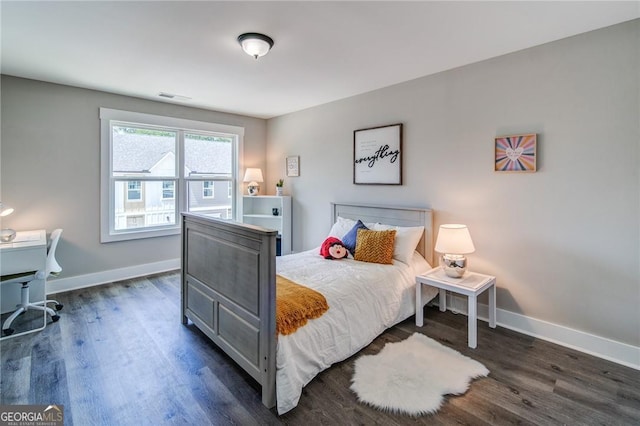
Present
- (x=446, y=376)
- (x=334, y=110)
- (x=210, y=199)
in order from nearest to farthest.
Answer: (x=446, y=376)
(x=334, y=110)
(x=210, y=199)

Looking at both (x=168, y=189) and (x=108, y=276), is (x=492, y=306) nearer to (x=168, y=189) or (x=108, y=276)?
(x=168, y=189)

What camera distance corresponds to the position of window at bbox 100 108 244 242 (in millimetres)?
4203

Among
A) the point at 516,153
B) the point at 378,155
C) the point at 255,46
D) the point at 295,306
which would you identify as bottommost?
the point at 295,306

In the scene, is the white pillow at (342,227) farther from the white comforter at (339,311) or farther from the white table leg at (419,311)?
the white table leg at (419,311)

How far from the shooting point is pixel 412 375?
2.21 m

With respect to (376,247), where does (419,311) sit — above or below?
below

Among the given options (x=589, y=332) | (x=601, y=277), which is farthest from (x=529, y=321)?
(x=601, y=277)

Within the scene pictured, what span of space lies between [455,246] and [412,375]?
1.21m

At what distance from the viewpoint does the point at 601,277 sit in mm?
2486

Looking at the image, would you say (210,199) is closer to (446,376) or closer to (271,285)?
(271,285)

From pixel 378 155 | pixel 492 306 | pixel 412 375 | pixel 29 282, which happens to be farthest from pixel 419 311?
pixel 29 282

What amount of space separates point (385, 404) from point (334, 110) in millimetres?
3685

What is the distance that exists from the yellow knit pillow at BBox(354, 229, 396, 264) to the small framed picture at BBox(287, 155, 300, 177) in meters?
2.16

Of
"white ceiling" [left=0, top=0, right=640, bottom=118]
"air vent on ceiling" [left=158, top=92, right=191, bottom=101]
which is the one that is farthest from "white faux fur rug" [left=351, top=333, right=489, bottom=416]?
"air vent on ceiling" [left=158, top=92, right=191, bottom=101]
